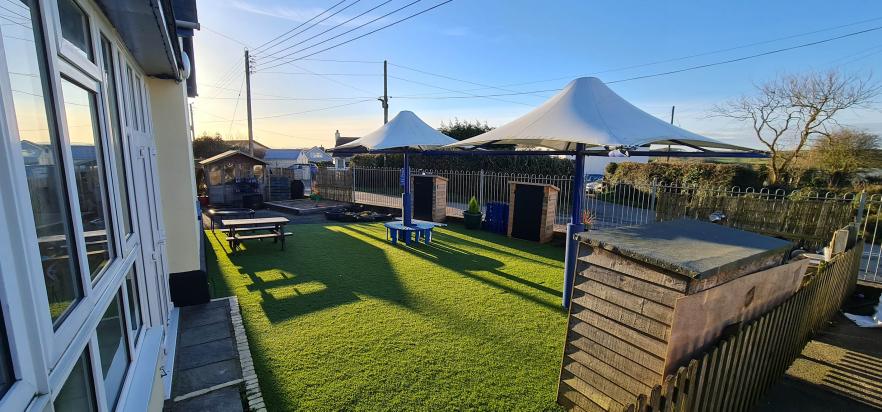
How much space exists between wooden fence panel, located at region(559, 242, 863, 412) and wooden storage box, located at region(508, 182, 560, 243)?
493 centimetres

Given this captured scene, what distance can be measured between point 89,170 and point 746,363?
4.35m

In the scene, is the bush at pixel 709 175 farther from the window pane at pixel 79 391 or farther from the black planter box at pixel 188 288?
the window pane at pixel 79 391

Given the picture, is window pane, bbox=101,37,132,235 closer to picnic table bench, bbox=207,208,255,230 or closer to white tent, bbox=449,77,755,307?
white tent, bbox=449,77,755,307

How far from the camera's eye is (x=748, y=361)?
2.83 metres

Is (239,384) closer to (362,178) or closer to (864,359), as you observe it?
(864,359)

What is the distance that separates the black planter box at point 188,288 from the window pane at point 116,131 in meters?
2.45

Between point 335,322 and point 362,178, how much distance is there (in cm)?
1155

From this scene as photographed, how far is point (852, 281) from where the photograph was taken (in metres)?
5.35

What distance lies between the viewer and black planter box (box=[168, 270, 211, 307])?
15.7ft

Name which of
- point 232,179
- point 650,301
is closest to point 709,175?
point 650,301

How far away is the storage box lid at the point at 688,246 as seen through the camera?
236 cm

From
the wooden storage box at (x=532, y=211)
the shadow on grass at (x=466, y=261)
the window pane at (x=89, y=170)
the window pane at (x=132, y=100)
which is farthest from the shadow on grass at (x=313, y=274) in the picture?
the wooden storage box at (x=532, y=211)

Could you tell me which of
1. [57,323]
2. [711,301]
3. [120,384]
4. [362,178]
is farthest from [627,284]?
[362,178]

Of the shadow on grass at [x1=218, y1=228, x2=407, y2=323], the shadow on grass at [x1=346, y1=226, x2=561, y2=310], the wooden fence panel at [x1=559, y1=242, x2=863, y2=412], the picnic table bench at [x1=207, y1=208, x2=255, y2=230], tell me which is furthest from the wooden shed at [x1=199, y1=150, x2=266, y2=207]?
the wooden fence panel at [x1=559, y1=242, x2=863, y2=412]
